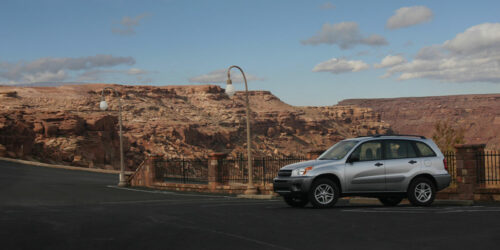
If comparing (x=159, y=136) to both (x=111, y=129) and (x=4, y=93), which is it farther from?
(x=4, y=93)

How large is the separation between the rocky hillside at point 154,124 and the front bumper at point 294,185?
40.9m

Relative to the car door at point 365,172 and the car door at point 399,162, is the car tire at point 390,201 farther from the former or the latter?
the car door at point 365,172

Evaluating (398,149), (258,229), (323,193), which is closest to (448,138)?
(398,149)

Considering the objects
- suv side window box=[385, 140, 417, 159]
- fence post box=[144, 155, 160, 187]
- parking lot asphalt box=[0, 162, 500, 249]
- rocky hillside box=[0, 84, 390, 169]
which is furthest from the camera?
rocky hillside box=[0, 84, 390, 169]

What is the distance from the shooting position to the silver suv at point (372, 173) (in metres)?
13.5

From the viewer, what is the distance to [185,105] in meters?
134

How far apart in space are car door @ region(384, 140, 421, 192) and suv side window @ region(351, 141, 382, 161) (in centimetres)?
17

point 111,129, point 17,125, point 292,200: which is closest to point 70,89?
point 111,129

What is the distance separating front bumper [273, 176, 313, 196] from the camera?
528 inches

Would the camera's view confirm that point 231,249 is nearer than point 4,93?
Yes

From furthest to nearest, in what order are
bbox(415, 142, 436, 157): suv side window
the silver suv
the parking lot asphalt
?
bbox(415, 142, 436, 157): suv side window, the silver suv, the parking lot asphalt

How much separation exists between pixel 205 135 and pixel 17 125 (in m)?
45.0

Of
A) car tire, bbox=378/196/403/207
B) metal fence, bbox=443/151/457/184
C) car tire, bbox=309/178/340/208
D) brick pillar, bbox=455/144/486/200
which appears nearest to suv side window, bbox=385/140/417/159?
car tire, bbox=378/196/403/207

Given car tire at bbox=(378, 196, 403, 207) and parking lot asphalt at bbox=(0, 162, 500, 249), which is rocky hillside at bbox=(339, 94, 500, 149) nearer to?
car tire at bbox=(378, 196, 403, 207)
